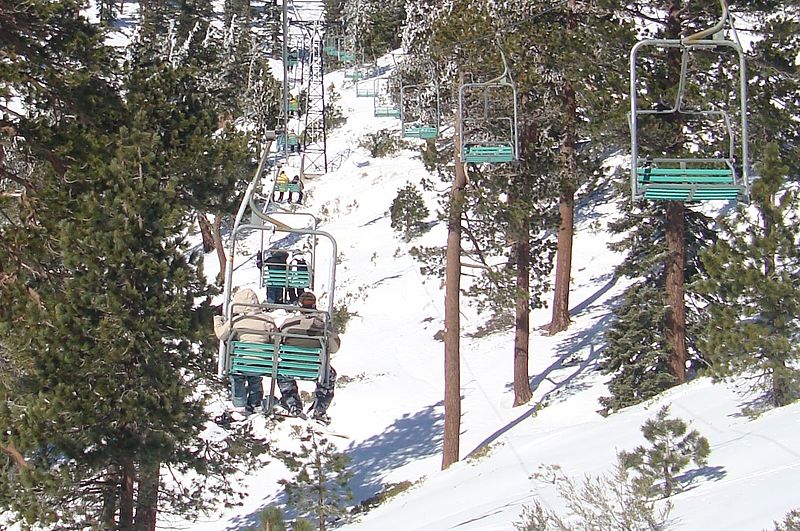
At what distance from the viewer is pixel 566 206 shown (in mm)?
23516

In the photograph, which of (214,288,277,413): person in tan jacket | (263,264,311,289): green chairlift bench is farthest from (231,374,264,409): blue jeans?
(263,264,311,289): green chairlift bench

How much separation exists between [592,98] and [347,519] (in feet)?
28.2

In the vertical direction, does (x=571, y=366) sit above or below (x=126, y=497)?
above

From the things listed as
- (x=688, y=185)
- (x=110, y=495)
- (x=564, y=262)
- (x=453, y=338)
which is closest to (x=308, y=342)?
(x=688, y=185)

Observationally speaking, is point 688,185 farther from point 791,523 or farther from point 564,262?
point 564,262

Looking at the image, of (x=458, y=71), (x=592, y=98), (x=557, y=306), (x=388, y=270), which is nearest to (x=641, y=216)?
(x=592, y=98)

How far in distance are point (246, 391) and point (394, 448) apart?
12042 mm

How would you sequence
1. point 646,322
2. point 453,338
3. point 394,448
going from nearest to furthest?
point 646,322, point 453,338, point 394,448

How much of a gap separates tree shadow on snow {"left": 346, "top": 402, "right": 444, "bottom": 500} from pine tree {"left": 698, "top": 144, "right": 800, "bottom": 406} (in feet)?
30.0

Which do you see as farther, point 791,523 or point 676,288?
point 676,288

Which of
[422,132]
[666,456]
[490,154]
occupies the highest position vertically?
[422,132]

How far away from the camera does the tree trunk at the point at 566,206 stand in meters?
21.0

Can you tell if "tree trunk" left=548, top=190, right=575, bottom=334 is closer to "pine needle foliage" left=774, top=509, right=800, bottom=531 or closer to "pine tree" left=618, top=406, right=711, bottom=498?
"pine tree" left=618, top=406, right=711, bottom=498

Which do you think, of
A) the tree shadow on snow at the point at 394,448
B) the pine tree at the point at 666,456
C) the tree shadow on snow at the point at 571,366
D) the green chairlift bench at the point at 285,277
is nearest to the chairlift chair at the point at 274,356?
the green chairlift bench at the point at 285,277
